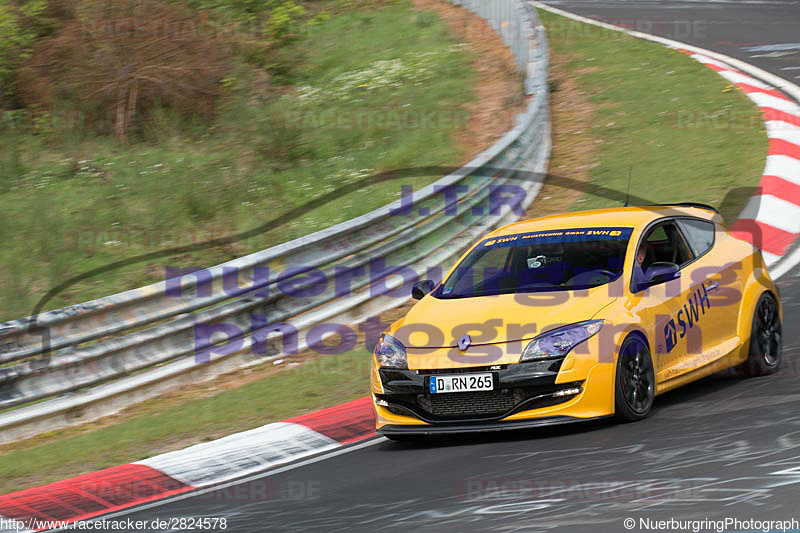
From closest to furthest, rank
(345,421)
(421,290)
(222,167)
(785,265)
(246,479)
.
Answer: (246,479) < (421,290) < (345,421) < (785,265) < (222,167)

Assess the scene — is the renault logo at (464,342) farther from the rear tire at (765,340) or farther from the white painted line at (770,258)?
the white painted line at (770,258)

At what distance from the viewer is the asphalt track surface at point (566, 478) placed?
5.54m

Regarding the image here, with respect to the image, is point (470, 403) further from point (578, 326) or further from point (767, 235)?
point (767, 235)

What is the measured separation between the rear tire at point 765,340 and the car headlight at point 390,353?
8.95 feet

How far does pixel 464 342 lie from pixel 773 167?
8.43m

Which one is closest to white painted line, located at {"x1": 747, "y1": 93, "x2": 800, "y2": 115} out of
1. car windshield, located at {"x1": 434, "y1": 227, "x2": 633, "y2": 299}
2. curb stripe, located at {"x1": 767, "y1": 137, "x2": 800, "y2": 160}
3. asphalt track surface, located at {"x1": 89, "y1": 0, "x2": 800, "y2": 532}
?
curb stripe, located at {"x1": 767, "y1": 137, "x2": 800, "y2": 160}

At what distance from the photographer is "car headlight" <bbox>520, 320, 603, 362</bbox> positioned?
7090 mm

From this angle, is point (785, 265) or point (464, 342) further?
point (785, 265)

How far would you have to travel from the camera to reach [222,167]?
612 inches

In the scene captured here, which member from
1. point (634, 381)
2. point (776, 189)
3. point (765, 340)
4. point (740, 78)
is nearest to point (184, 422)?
point (634, 381)

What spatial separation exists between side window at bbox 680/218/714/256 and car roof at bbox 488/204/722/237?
70 millimetres

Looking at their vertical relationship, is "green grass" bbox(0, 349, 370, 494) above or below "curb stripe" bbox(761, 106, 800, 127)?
below

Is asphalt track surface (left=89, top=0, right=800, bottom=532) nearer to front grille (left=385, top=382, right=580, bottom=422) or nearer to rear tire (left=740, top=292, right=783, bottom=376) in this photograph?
rear tire (left=740, top=292, right=783, bottom=376)

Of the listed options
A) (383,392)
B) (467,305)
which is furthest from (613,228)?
(383,392)
